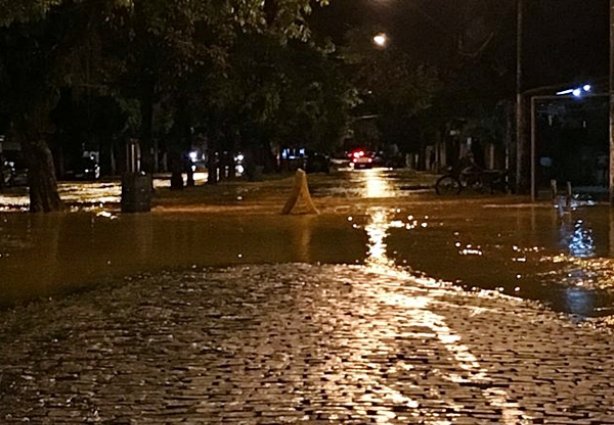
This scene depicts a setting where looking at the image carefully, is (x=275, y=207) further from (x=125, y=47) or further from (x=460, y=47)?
(x=460, y=47)

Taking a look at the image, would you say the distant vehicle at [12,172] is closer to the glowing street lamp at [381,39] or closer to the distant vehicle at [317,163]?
the glowing street lamp at [381,39]

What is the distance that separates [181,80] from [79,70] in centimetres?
755

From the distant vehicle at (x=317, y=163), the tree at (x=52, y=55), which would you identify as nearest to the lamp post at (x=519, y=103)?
the tree at (x=52, y=55)


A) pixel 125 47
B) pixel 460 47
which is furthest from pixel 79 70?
pixel 460 47

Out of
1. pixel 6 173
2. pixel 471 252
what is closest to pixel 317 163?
pixel 6 173

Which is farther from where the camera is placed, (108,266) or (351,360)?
(108,266)

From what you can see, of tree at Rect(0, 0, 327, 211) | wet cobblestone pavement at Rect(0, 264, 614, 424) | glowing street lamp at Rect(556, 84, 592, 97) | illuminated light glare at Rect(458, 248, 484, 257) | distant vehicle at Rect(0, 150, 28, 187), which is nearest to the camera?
wet cobblestone pavement at Rect(0, 264, 614, 424)

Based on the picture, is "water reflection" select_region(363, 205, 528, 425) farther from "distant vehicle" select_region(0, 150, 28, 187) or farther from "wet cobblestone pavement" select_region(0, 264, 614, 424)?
"distant vehicle" select_region(0, 150, 28, 187)

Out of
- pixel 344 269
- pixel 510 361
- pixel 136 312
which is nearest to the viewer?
pixel 510 361

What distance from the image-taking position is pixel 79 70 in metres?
33.6

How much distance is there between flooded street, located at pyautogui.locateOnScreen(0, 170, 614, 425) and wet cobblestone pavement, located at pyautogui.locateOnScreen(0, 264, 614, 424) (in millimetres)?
24

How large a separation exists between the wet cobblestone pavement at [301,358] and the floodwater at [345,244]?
1469 mm

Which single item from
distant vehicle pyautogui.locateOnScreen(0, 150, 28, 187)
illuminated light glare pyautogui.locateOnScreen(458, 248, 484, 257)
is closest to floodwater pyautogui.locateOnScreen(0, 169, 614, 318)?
illuminated light glare pyautogui.locateOnScreen(458, 248, 484, 257)

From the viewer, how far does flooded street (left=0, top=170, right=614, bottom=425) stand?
27.3 feet
